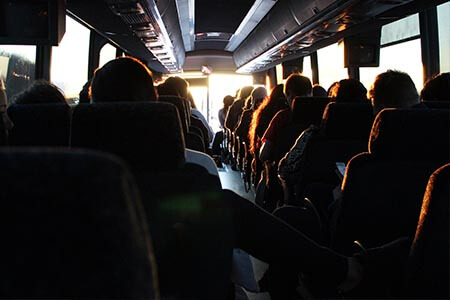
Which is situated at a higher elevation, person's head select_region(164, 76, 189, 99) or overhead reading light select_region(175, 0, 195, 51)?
overhead reading light select_region(175, 0, 195, 51)

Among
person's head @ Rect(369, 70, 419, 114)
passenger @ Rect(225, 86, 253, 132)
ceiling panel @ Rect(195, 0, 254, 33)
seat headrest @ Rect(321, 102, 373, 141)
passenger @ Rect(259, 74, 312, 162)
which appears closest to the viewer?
person's head @ Rect(369, 70, 419, 114)

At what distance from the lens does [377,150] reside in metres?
2.71

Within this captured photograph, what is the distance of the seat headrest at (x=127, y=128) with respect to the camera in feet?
5.97

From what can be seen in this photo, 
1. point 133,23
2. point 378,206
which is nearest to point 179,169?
point 378,206

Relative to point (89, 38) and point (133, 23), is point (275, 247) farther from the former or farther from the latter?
point (89, 38)

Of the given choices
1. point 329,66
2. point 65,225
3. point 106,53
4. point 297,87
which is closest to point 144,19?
point 297,87

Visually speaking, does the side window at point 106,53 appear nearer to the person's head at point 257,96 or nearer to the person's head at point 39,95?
the person's head at point 257,96

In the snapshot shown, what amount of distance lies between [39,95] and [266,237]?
1840 millimetres

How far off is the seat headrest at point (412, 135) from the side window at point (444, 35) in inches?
176

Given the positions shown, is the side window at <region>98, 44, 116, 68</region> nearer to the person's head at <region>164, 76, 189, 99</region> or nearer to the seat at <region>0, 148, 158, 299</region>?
the person's head at <region>164, 76, 189, 99</region>

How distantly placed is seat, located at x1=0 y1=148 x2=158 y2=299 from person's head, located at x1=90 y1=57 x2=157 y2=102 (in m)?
1.80

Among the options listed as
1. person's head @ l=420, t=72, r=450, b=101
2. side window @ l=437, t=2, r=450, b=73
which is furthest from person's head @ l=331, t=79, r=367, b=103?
side window @ l=437, t=2, r=450, b=73

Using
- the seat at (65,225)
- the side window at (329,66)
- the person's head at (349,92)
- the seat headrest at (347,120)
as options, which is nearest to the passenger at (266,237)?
the seat at (65,225)

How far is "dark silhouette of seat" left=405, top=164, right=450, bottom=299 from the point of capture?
1.91 m
